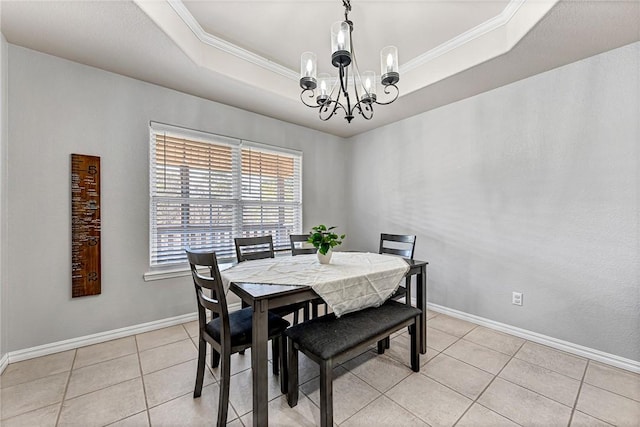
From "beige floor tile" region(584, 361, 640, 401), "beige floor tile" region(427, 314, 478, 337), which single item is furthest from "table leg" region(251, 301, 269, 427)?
"beige floor tile" region(584, 361, 640, 401)

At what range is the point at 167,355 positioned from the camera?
2.21 meters

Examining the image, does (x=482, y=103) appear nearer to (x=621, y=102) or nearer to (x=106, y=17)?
(x=621, y=102)

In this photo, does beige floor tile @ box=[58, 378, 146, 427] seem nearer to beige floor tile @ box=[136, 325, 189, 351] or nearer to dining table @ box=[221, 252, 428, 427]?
beige floor tile @ box=[136, 325, 189, 351]

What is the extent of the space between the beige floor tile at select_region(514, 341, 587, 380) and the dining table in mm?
869

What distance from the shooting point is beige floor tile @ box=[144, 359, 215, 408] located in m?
1.71

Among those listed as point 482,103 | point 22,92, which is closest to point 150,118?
point 22,92

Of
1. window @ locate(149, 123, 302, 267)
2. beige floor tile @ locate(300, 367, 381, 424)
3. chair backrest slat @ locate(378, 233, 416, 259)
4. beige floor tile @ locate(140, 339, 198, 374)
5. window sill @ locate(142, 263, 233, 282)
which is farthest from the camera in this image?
window @ locate(149, 123, 302, 267)

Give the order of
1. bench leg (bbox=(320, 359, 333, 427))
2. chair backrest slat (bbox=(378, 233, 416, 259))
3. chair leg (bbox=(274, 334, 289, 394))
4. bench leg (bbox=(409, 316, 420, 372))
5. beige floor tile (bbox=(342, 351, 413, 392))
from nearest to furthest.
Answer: bench leg (bbox=(320, 359, 333, 427)) < chair leg (bbox=(274, 334, 289, 394)) < beige floor tile (bbox=(342, 351, 413, 392)) < bench leg (bbox=(409, 316, 420, 372)) < chair backrest slat (bbox=(378, 233, 416, 259))

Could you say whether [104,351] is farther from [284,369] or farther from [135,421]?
[284,369]

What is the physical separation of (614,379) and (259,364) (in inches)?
99.5

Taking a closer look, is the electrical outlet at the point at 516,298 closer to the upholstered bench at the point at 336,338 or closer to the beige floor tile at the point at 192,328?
the upholstered bench at the point at 336,338

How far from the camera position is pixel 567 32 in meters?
1.89

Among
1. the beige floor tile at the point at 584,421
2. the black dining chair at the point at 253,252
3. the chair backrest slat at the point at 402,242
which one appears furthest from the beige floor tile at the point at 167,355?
the beige floor tile at the point at 584,421

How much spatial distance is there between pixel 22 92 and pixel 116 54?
794mm
